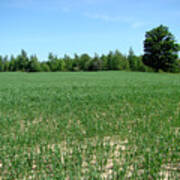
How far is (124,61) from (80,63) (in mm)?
20437

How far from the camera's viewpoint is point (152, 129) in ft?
20.3

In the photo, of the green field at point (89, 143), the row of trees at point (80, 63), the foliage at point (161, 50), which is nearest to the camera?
the green field at point (89, 143)

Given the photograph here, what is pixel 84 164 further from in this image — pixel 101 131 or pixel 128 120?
pixel 128 120

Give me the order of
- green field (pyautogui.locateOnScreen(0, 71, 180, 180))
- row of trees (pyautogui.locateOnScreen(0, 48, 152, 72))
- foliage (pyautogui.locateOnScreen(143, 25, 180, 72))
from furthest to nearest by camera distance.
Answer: row of trees (pyautogui.locateOnScreen(0, 48, 152, 72)) → foliage (pyautogui.locateOnScreen(143, 25, 180, 72)) → green field (pyautogui.locateOnScreen(0, 71, 180, 180))

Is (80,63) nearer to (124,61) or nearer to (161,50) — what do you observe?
(124,61)

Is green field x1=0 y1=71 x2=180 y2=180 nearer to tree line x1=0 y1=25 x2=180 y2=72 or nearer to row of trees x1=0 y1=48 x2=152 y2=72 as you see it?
tree line x1=0 y1=25 x2=180 y2=72

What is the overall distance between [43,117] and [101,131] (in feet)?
9.32

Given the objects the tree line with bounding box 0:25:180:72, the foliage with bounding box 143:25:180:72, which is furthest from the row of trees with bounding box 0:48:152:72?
the foliage with bounding box 143:25:180:72

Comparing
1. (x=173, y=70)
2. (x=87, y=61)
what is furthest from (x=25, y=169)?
(x=87, y=61)

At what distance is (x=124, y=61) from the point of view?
7912cm

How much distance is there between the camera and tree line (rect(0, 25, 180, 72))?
5056cm

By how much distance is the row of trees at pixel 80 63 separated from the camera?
77938mm

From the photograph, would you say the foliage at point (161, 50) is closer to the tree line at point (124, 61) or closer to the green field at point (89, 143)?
the tree line at point (124, 61)

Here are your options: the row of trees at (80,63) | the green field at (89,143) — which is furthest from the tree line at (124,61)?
the green field at (89,143)
